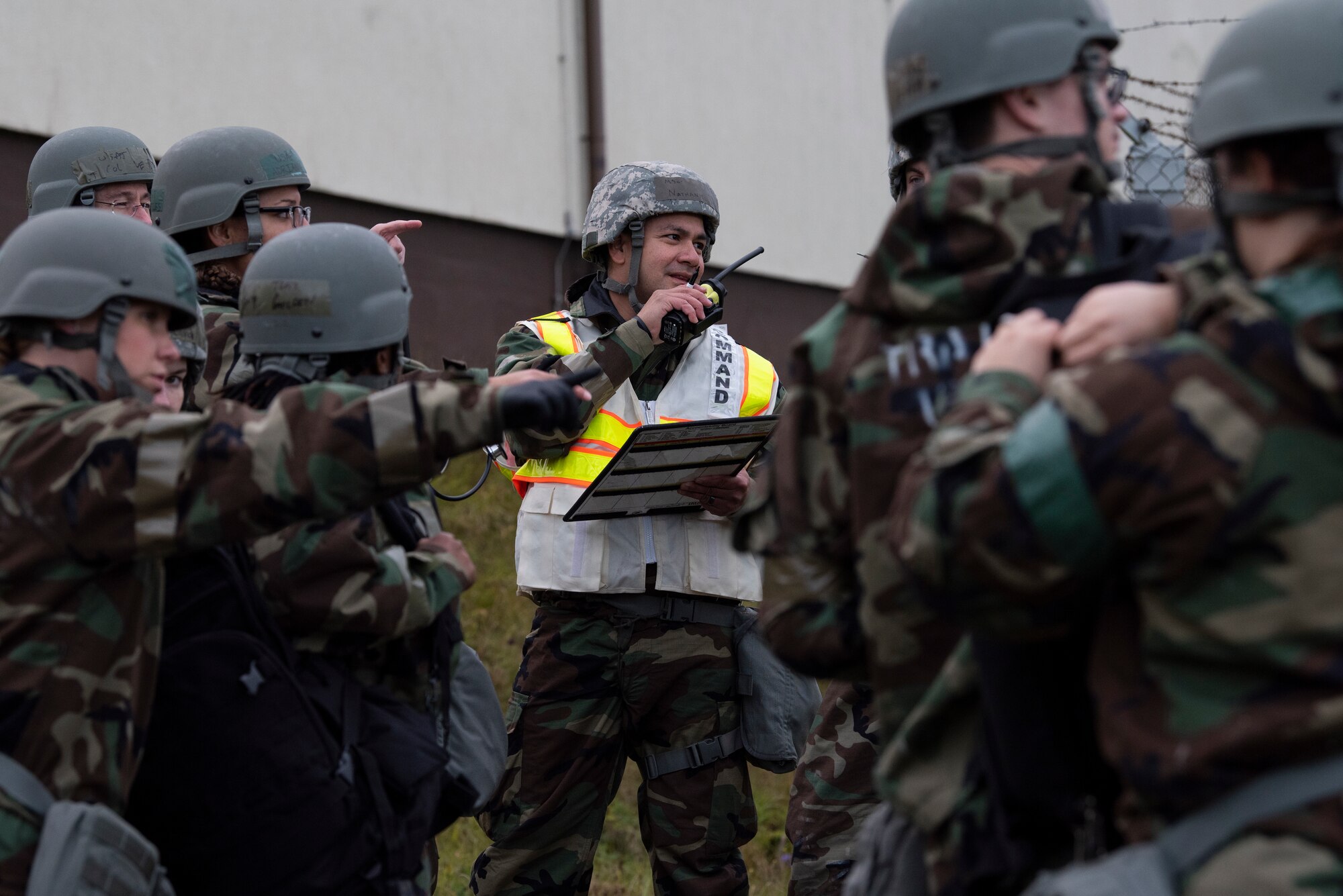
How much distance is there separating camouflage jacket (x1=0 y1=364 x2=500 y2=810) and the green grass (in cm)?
344

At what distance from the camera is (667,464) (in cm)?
497

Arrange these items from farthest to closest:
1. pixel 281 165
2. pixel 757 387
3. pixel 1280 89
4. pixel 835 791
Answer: pixel 757 387 → pixel 835 791 → pixel 281 165 → pixel 1280 89

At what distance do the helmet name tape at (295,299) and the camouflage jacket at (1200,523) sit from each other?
1898 millimetres

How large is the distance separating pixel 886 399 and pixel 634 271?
3151 mm

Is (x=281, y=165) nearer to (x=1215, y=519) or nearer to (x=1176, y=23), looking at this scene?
(x=1215, y=519)

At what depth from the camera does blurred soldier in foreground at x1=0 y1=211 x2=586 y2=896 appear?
2.89 m

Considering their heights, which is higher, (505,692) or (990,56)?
(990,56)

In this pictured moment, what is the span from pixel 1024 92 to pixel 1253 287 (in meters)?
0.71

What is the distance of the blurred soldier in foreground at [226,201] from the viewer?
474 centimetres

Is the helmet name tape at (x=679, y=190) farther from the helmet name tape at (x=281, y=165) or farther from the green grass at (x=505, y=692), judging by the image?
the green grass at (x=505, y=692)

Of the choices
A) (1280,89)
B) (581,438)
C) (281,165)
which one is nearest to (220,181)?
(281,165)

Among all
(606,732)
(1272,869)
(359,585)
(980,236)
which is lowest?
(606,732)

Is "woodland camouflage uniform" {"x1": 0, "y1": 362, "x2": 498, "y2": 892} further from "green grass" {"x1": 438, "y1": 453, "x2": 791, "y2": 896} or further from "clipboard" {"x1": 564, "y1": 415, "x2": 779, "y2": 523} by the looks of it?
"green grass" {"x1": 438, "y1": 453, "x2": 791, "y2": 896}

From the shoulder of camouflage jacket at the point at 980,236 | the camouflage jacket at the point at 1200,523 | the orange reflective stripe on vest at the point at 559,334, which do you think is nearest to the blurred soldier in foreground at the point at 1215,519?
the camouflage jacket at the point at 1200,523
